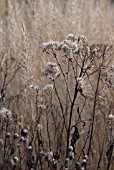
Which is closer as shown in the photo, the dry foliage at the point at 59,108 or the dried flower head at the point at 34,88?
the dry foliage at the point at 59,108

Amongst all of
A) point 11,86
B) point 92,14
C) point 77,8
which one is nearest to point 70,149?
point 11,86

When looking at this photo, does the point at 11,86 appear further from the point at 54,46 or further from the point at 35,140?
the point at 54,46

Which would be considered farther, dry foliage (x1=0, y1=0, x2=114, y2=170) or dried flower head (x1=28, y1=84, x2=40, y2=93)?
dried flower head (x1=28, y1=84, x2=40, y2=93)

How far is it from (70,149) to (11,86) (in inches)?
56.2

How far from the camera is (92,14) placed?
5.03m

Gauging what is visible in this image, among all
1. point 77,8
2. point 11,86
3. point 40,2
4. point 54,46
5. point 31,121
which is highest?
point 40,2

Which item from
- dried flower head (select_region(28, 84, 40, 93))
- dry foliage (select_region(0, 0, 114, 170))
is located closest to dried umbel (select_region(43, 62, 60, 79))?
dry foliage (select_region(0, 0, 114, 170))

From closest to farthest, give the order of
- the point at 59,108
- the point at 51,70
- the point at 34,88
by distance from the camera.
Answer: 1. the point at 51,70
2. the point at 34,88
3. the point at 59,108

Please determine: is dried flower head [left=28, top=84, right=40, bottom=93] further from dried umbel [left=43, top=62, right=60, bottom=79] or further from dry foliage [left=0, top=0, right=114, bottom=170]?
dried umbel [left=43, top=62, right=60, bottom=79]

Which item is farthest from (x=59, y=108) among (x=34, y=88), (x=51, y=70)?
(x=51, y=70)

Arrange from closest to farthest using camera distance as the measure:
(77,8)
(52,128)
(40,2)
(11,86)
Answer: (52,128), (11,86), (77,8), (40,2)

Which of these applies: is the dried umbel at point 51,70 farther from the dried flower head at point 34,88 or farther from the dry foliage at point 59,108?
the dried flower head at point 34,88

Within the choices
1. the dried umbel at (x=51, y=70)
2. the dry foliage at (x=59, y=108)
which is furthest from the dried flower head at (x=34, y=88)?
the dried umbel at (x=51, y=70)

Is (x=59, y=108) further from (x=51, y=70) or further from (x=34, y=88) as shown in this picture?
(x=51, y=70)
